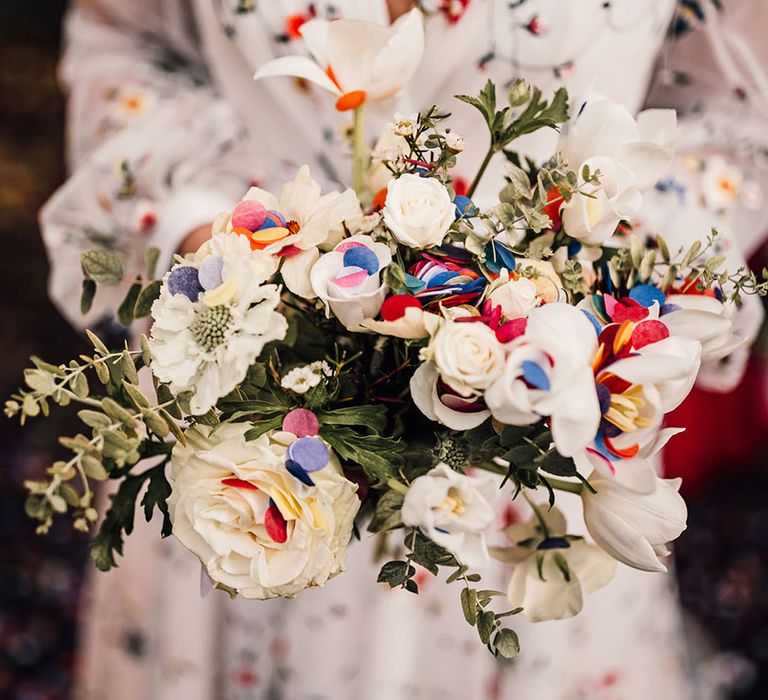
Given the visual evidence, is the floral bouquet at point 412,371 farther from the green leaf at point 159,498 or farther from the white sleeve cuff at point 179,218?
the white sleeve cuff at point 179,218

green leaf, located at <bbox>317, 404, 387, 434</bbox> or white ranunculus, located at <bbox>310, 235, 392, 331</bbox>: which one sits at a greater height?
white ranunculus, located at <bbox>310, 235, 392, 331</bbox>

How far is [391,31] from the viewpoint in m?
0.52

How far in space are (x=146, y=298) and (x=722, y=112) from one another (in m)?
0.76

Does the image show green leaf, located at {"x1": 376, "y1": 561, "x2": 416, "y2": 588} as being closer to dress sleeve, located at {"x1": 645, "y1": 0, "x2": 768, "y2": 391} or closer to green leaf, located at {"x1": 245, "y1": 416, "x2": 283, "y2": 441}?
green leaf, located at {"x1": 245, "y1": 416, "x2": 283, "y2": 441}

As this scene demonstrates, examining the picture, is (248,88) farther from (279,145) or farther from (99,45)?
(99,45)

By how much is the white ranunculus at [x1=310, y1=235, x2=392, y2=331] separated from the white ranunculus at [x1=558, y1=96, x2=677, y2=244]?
12cm

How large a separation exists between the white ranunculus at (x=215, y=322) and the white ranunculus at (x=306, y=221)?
23 millimetres

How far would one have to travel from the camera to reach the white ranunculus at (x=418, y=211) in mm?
418

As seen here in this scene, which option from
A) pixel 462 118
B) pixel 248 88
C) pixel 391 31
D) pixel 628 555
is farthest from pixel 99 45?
pixel 628 555

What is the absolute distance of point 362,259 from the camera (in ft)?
1.39

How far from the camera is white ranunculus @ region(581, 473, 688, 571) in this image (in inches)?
17.2

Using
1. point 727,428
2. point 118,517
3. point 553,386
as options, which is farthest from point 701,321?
point 727,428

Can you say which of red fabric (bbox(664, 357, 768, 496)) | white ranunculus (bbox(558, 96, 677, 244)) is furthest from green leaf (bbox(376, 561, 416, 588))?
red fabric (bbox(664, 357, 768, 496))

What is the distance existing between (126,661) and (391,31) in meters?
0.88
